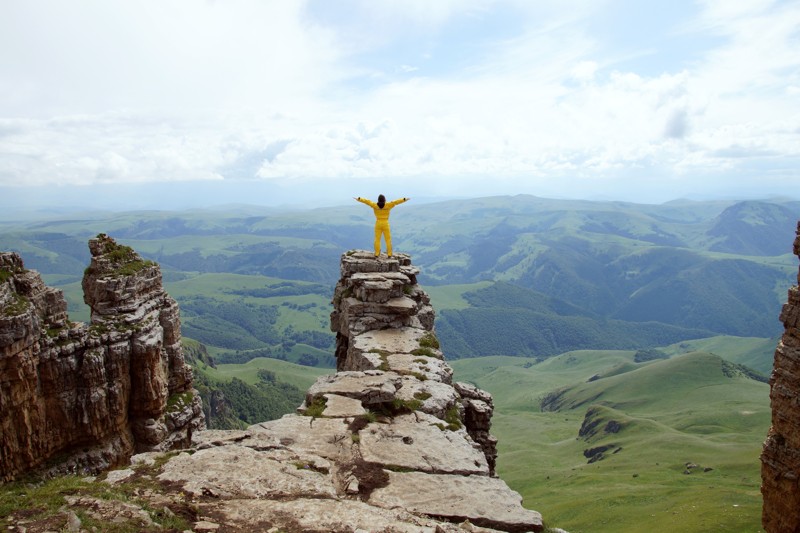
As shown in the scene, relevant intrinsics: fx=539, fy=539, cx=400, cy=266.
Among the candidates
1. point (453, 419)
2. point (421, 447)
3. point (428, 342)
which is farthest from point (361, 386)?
point (428, 342)

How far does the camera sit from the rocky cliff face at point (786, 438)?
34656 mm

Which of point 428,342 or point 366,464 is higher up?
point 428,342

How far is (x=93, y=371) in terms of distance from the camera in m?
31.8

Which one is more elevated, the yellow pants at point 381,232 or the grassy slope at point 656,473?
the yellow pants at point 381,232

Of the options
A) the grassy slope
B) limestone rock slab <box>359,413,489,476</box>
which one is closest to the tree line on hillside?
the grassy slope

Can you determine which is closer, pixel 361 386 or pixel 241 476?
pixel 241 476

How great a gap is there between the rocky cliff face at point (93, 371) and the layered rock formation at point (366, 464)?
46.8 ft

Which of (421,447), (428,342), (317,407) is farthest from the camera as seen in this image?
(428,342)

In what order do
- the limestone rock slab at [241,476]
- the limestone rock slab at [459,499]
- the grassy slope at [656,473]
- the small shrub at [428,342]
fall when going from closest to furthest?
the limestone rock slab at [459,499] < the limestone rock slab at [241,476] < the small shrub at [428,342] < the grassy slope at [656,473]

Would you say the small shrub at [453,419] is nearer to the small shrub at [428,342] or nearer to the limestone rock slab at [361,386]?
the limestone rock slab at [361,386]

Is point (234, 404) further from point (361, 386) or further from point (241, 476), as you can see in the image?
point (241, 476)

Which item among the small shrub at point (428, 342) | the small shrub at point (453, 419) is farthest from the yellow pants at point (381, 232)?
the small shrub at point (453, 419)

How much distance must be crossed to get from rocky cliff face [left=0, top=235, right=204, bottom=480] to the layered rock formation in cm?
1426

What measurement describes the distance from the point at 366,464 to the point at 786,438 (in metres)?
31.2
